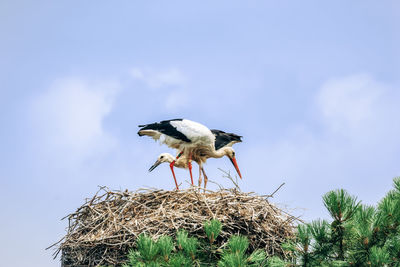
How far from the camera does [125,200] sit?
6199mm

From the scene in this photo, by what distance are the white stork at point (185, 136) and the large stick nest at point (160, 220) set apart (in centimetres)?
170

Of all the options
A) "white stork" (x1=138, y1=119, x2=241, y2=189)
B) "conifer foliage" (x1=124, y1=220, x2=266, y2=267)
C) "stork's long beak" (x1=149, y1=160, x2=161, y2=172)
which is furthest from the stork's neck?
"conifer foliage" (x1=124, y1=220, x2=266, y2=267)

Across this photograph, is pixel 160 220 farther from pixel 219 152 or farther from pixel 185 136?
pixel 219 152

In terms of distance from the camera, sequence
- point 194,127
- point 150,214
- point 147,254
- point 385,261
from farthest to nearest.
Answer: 1. point 194,127
2. point 150,214
3. point 147,254
4. point 385,261

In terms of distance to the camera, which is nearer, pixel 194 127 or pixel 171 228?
pixel 171 228

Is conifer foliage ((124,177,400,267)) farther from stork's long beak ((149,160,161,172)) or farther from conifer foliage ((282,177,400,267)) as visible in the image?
stork's long beak ((149,160,161,172))

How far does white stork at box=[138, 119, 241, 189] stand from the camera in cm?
787

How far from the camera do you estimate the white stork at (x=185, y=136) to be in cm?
787

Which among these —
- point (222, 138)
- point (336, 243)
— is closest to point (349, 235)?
point (336, 243)

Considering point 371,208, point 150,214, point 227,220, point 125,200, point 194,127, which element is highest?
point 194,127

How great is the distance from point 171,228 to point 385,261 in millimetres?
2177

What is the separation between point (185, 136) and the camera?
Result: 310 inches

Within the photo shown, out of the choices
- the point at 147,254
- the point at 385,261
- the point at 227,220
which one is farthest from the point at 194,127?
the point at 385,261

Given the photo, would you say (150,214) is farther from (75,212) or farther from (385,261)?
(385,261)
